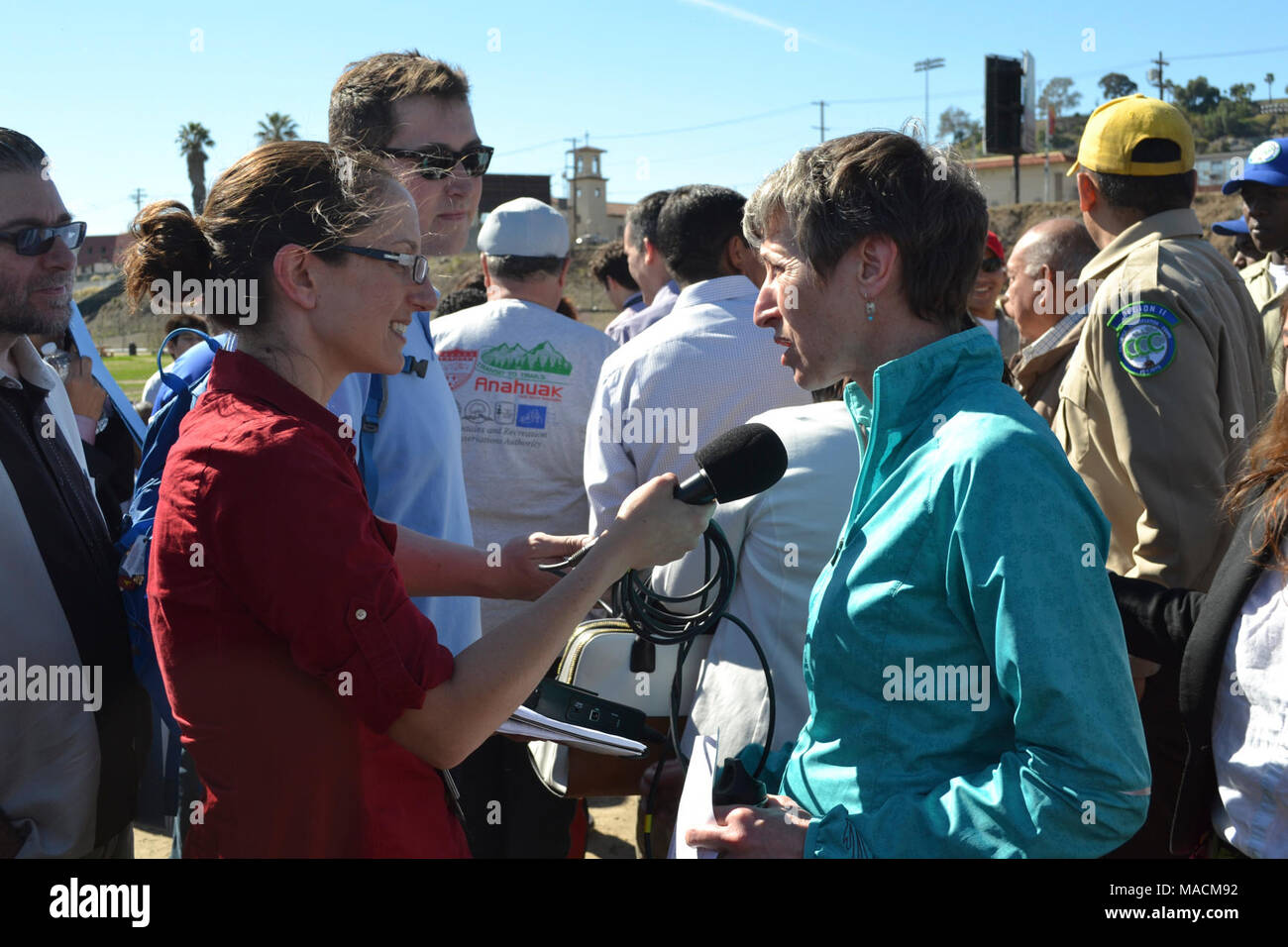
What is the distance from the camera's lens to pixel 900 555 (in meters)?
1.69

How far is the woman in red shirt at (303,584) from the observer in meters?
1.63

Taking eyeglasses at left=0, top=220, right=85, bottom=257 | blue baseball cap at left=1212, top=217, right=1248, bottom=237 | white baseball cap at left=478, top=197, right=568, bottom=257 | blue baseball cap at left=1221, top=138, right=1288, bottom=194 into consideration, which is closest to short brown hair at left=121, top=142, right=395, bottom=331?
eyeglasses at left=0, top=220, right=85, bottom=257

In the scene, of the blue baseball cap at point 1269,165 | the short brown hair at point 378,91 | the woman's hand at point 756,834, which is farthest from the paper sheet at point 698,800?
the blue baseball cap at point 1269,165

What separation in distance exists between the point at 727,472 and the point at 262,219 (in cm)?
100

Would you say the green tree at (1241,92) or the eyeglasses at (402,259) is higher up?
the green tree at (1241,92)

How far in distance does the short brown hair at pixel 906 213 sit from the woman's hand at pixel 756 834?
91cm

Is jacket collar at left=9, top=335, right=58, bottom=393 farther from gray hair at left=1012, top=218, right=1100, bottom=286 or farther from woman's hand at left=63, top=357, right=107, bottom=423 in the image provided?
gray hair at left=1012, top=218, right=1100, bottom=286

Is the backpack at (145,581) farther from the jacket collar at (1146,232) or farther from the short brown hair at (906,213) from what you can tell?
the jacket collar at (1146,232)

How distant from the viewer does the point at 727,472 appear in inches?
76.5

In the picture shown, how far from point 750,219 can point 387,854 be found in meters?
1.36

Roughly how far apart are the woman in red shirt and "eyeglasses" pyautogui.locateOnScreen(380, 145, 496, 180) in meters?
1.16

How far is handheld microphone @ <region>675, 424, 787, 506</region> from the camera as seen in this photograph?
6.38 feet
